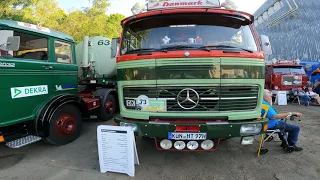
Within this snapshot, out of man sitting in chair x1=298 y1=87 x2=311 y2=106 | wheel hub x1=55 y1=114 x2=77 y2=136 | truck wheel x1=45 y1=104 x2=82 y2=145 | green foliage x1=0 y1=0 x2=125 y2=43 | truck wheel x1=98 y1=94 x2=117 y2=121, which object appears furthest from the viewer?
green foliage x1=0 y1=0 x2=125 y2=43

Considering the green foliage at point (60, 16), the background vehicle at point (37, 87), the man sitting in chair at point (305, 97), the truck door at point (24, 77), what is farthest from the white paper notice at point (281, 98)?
the green foliage at point (60, 16)

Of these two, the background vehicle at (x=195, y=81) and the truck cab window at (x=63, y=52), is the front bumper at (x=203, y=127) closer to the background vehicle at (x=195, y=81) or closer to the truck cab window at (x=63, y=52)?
the background vehicle at (x=195, y=81)

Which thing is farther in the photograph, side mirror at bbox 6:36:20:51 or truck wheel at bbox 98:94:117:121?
truck wheel at bbox 98:94:117:121

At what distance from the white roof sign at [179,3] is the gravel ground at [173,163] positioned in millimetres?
2567

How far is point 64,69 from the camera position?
4.98 m

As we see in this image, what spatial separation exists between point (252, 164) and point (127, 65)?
2596 millimetres

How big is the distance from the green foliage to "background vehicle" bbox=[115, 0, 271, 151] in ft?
38.9

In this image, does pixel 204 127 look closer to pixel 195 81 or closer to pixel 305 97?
pixel 195 81

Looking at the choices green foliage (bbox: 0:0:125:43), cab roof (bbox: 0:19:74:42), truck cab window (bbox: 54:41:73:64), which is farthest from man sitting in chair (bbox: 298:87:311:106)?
green foliage (bbox: 0:0:125:43)

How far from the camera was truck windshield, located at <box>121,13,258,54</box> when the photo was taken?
3455mm

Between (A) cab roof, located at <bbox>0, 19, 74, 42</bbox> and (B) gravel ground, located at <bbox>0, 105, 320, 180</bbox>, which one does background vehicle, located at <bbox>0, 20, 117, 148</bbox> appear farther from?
(B) gravel ground, located at <bbox>0, 105, 320, 180</bbox>

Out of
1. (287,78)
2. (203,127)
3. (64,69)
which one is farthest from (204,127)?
(287,78)

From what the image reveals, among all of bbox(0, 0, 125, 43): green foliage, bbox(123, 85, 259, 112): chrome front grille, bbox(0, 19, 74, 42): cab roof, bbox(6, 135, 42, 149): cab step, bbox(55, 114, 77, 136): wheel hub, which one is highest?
bbox(0, 0, 125, 43): green foliage

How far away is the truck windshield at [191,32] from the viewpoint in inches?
136
